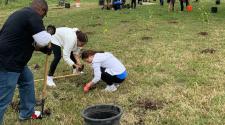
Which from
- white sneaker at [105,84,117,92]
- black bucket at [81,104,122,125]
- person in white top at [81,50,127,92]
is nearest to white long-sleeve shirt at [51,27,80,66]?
person in white top at [81,50,127,92]

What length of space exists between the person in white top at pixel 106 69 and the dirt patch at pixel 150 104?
913 mm

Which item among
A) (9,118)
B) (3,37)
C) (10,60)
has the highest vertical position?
(3,37)

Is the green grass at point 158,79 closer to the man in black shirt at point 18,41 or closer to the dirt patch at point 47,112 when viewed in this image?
the dirt patch at point 47,112

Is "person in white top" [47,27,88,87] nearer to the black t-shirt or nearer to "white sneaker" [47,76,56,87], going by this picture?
"white sneaker" [47,76,56,87]

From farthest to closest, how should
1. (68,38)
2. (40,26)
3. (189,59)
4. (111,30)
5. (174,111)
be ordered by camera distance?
1. (111,30)
2. (189,59)
3. (68,38)
4. (174,111)
5. (40,26)

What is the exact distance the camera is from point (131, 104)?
7234 millimetres

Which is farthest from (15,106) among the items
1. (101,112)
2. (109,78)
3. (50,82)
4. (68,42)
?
(101,112)

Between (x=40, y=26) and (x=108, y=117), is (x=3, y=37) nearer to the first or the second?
(x=40, y=26)

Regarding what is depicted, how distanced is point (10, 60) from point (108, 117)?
5.51 feet

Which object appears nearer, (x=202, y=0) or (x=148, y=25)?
(x=148, y=25)

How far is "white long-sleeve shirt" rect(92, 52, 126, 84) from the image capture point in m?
7.75

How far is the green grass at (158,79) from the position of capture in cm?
662

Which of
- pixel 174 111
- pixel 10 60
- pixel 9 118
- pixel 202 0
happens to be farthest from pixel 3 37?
pixel 202 0

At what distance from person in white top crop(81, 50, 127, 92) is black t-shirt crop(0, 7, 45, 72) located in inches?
87.4
